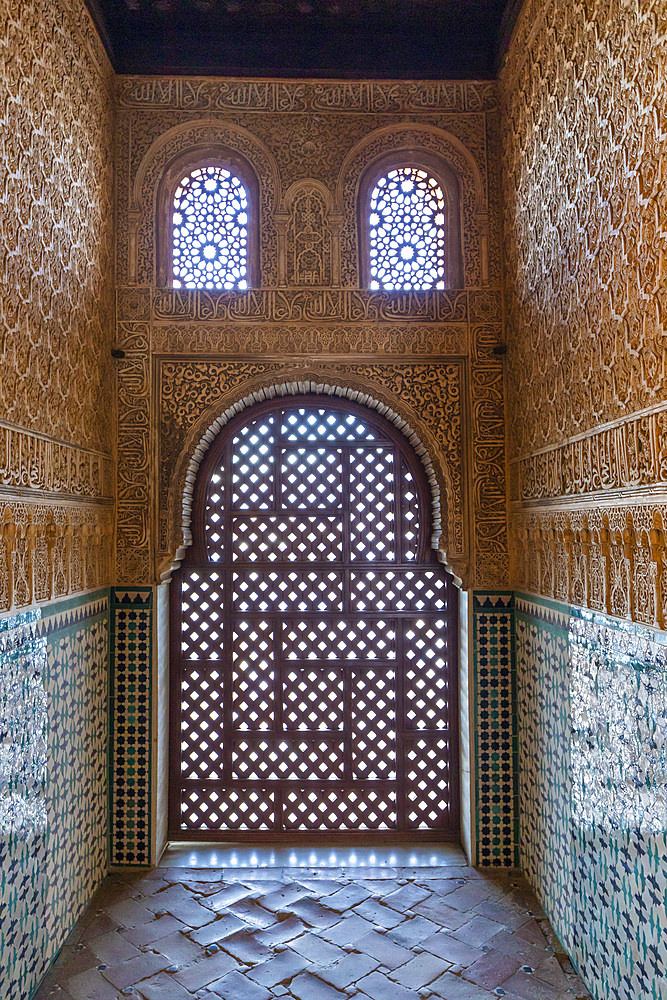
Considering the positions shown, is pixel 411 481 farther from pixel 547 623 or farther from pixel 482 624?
pixel 547 623

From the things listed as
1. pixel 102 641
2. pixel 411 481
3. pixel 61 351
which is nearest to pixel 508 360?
pixel 411 481

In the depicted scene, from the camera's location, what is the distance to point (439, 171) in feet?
13.4

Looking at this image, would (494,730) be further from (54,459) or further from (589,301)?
(54,459)

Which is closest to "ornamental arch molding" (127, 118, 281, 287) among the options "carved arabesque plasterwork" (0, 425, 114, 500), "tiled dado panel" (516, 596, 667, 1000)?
"carved arabesque plasterwork" (0, 425, 114, 500)

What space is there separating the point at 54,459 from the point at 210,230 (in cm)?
184

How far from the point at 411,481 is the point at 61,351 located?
2036 mm

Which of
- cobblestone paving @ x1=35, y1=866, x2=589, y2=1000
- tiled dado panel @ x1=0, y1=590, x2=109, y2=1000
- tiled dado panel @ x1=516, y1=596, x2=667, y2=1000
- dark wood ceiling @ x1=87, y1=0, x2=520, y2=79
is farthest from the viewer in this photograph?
dark wood ceiling @ x1=87, y1=0, x2=520, y2=79

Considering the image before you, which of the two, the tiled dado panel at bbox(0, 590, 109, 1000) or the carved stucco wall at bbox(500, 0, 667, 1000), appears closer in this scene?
the carved stucco wall at bbox(500, 0, 667, 1000)

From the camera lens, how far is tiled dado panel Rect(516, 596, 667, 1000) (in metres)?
2.14

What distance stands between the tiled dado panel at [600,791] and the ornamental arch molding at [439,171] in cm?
209

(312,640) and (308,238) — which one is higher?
(308,238)

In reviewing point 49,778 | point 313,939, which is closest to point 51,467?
point 49,778

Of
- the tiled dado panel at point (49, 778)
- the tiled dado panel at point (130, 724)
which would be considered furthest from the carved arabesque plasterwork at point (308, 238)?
the tiled dado panel at point (49, 778)

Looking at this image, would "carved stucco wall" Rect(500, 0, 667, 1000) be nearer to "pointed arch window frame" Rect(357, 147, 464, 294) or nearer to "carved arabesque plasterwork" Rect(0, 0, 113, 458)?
"pointed arch window frame" Rect(357, 147, 464, 294)
